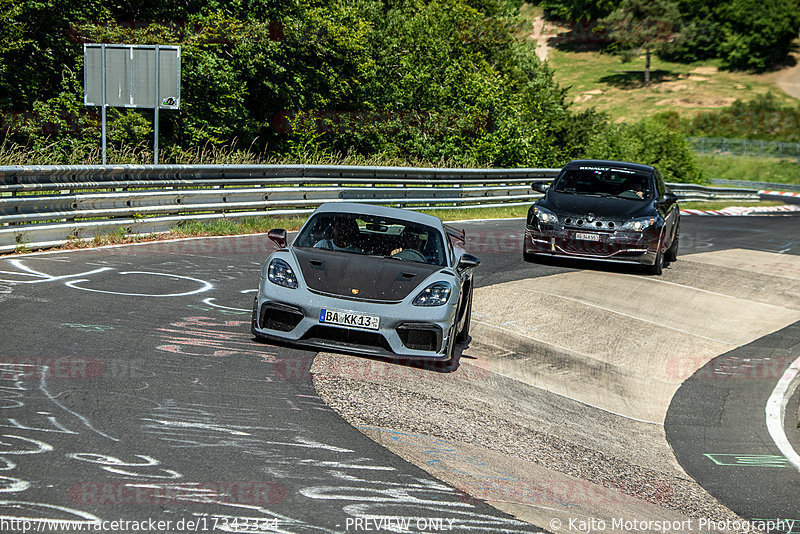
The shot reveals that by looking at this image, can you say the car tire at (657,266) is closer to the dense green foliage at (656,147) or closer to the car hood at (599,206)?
the car hood at (599,206)

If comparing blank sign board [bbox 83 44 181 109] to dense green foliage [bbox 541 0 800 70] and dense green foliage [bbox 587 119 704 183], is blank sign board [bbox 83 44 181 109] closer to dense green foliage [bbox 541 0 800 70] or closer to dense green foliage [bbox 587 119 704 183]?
dense green foliage [bbox 587 119 704 183]

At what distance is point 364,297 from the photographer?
7.84 m

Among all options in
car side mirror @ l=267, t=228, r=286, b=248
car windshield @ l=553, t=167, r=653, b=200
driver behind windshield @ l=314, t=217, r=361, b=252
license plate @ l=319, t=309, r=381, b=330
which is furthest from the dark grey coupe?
license plate @ l=319, t=309, r=381, b=330

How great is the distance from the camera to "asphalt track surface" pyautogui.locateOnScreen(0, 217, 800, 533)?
A: 182 inches

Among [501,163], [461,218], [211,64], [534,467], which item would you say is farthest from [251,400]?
[501,163]

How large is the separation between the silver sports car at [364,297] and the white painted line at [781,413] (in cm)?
311

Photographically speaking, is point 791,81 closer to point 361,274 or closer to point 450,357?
point 450,357

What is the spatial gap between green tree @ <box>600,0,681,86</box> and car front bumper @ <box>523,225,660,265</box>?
348 ft

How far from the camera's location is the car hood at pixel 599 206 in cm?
1442

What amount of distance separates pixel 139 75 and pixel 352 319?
11.9 metres

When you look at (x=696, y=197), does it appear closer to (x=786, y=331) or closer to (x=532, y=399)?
(x=786, y=331)

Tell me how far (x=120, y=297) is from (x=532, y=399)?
4558mm

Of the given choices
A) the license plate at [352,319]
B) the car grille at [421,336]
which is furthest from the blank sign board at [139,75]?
the car grille at [421,336]

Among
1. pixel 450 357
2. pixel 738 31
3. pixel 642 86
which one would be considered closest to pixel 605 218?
pixel 450 357
